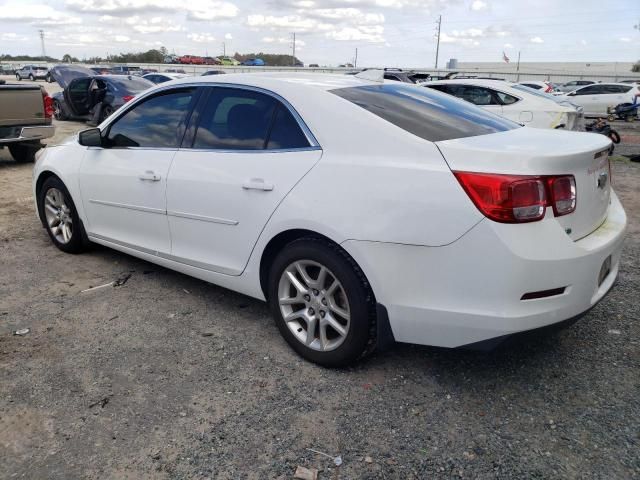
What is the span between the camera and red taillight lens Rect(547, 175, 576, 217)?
2.48m

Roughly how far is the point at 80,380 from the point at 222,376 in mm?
777

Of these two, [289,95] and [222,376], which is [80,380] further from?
[289,95]

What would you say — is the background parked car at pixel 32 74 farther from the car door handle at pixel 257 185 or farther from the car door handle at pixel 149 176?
the car door handle at pixel 257 185

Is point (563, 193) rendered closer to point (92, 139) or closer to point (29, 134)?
point (92, 139)

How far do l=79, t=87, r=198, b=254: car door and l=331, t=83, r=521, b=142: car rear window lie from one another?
1287 mm

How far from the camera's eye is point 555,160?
2480mm

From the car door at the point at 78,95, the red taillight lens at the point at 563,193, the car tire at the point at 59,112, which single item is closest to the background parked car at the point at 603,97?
the car door at the point at 78,95

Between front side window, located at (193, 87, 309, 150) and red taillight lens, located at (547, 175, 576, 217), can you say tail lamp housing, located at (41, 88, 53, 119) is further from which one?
red taillight lens, located at (547, 175, 576, 217)

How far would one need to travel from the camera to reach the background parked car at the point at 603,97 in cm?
2155

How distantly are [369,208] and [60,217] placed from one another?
359 centimetres

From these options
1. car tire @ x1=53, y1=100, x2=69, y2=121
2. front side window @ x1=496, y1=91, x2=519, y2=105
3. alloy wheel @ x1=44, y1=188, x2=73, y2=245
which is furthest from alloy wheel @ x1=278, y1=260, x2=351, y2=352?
car tire @ x1=53, y1=100, x2=69, y2=121

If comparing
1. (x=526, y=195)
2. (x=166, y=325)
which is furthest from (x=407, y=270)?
(x=166, y=325)

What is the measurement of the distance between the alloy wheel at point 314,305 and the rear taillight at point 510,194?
0.85 m

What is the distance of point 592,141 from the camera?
2.96 meters
